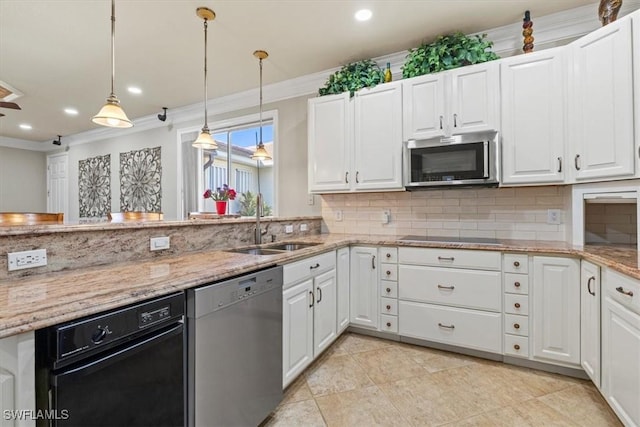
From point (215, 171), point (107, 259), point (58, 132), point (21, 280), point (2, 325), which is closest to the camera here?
point (2, 325)

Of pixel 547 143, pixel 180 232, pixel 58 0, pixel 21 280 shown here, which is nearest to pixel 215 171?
pixel 58 0

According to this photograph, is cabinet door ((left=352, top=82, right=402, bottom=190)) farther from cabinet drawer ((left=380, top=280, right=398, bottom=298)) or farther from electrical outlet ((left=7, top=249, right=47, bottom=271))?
electrical outlet ((left=7, top=249, right=47, bottom=271))

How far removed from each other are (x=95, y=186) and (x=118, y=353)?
6.09m

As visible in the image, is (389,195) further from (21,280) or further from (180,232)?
(21,280)

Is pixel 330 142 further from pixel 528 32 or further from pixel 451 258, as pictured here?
pixel 528 32

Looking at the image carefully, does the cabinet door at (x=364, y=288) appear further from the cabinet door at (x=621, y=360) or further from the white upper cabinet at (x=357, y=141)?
the cabinet door at (x=621, y=360)

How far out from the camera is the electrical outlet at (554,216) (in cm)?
252

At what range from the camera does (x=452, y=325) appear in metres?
2.39

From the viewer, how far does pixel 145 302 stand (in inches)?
41.7

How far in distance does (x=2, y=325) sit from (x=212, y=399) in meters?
0.83

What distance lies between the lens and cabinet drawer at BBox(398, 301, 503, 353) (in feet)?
7.45

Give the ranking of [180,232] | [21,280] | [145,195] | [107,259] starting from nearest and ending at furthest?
[21,280] → [107,259] → [180,232] → [145,195]

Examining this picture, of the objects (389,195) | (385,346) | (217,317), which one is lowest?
(385,346)

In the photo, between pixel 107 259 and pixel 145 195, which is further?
pixel 145 195
